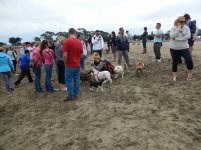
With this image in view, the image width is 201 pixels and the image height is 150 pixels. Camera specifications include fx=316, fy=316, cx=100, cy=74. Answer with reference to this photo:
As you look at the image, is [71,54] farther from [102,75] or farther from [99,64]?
[99,64]

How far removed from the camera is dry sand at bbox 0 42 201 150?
582 cm

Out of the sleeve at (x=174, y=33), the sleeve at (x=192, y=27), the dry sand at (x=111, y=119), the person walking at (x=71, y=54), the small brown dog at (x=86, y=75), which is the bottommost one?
the dry sand at (x=111, y=119)

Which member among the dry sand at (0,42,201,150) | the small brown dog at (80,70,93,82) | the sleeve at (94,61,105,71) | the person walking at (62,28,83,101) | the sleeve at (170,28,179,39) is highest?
the sleeve at (170,28,179,39)

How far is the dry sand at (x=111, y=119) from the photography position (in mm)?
5824

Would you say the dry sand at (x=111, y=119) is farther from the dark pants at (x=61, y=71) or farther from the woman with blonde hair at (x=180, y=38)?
the woman with blonde hair at (x=180, y=38)

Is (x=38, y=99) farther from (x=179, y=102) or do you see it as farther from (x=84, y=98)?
(x=179, y=102)

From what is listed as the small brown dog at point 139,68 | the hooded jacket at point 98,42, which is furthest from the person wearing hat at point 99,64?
the hooded jacket at point 98,42

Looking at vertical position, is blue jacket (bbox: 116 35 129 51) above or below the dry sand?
above

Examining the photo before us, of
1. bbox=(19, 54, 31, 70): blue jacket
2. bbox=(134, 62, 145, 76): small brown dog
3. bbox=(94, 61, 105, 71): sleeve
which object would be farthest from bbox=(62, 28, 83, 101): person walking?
bbox=(19, 54, 31, 70): blue jacket

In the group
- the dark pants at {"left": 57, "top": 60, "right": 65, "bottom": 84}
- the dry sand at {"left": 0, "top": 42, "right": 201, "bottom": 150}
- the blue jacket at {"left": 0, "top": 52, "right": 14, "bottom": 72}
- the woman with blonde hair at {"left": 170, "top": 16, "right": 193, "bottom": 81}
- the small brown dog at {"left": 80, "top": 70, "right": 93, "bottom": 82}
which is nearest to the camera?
the dry sand at {"left": 0, "top": 42, "right": 201, "bottom": 150}

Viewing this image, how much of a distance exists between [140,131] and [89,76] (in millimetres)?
5022

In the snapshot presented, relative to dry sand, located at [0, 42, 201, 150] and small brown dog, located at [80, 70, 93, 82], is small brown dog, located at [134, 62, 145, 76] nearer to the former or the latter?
dry sand, located at [0, 42, 201, 150]

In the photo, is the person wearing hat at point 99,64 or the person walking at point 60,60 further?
the person wearing hat at point 99,64

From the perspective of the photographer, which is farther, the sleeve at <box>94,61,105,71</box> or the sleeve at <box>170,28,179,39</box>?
the sleeve at <box>94,61,105,71</box>
